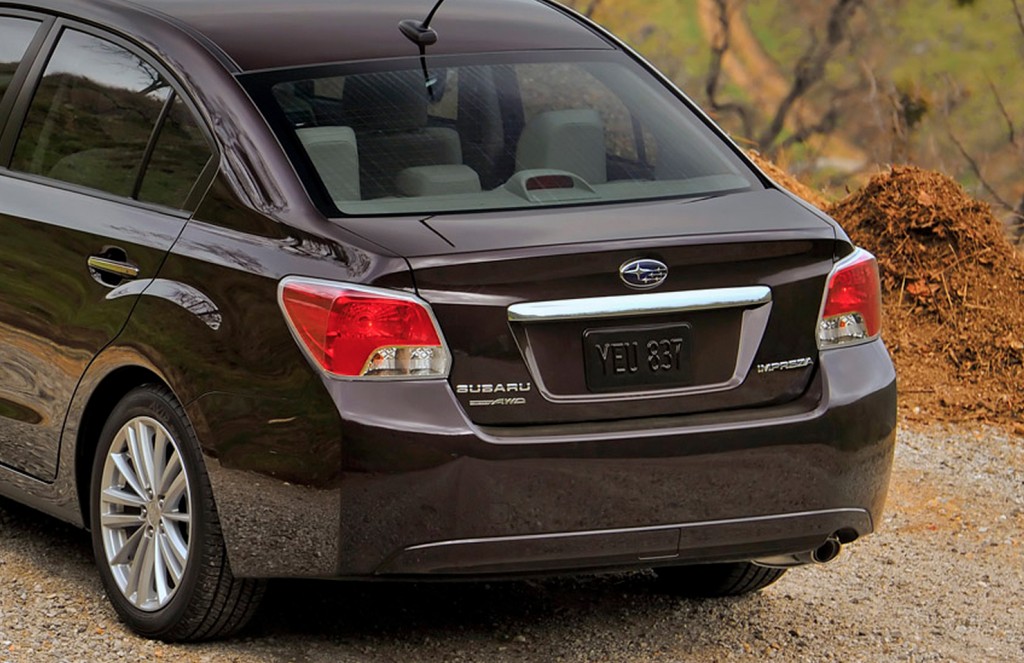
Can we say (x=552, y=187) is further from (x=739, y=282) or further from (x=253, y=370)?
(x=253, y=370)

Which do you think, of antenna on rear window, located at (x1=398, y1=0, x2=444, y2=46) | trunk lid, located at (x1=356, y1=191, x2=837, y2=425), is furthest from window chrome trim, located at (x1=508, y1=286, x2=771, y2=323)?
antenna on rear window, located at (x1=398, y1=0, x2=444, y2=46)

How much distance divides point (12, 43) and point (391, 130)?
1487 mm

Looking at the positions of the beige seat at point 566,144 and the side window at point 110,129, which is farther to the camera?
the beige seat at point 566,144

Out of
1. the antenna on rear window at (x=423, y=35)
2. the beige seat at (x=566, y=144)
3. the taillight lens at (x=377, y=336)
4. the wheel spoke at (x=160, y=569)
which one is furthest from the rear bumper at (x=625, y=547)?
the antenna on rear window at (x=423, y=35)

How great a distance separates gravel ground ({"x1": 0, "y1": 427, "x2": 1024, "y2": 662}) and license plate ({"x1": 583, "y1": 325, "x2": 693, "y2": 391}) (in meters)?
1.00

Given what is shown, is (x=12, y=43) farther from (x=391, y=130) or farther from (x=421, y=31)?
(x=391, y=130)

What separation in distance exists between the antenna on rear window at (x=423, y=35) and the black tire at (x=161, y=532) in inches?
44.6

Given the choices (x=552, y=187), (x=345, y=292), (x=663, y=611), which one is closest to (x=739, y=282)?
(x=552, y=187)

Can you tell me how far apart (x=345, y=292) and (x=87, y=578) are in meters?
1.78

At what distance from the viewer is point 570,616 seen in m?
5.18

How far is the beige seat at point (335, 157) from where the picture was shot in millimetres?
4375

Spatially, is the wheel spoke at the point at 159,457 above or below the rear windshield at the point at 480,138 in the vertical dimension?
below

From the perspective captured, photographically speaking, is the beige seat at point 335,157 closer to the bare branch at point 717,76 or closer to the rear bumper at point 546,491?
the rear bumper at point 546,491

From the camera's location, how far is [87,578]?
17.4 feet
